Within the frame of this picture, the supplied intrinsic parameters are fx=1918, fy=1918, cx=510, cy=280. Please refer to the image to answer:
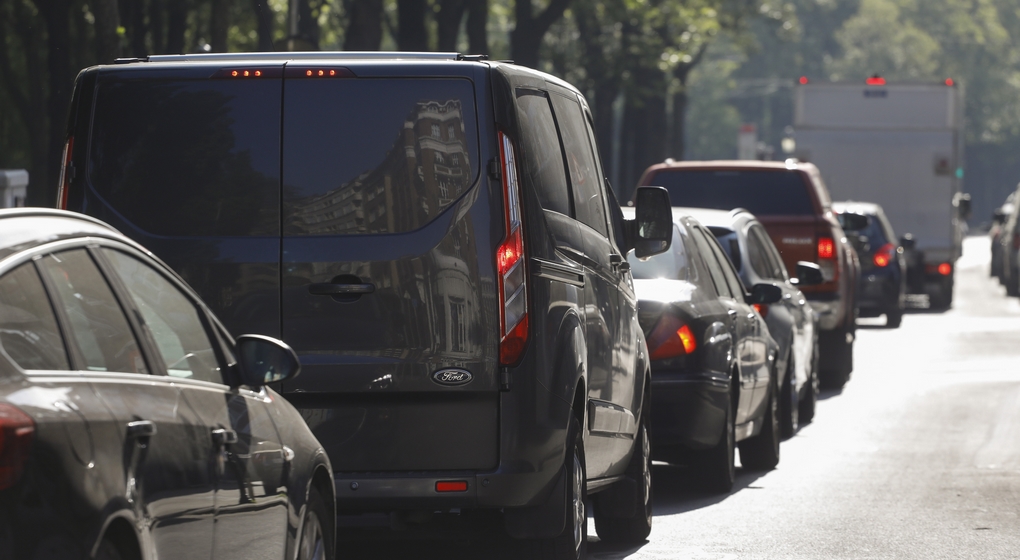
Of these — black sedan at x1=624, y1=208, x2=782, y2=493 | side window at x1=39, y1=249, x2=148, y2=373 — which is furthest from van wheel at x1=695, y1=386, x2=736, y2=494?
side window at x1=39, y1=249, x2=148, y2=373

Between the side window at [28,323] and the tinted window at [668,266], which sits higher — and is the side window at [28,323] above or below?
above

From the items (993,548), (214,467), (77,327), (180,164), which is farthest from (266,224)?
(993,548)

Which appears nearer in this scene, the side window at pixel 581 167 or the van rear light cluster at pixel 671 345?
the side window at pixel 581 167

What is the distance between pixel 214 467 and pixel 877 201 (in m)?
25.8

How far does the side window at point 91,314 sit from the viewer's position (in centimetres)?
414

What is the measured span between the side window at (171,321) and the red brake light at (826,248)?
12120 millimetres

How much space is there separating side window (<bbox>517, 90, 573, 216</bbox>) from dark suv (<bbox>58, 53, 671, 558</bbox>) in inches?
1.6

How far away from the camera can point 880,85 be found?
29.0 metres

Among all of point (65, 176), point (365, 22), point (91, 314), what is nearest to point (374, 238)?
point (65, 176)

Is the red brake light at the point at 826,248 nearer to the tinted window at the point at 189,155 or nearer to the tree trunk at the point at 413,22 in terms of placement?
the tree trunk at the point at 413,22

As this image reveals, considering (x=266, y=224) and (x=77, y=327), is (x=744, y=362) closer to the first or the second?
(x=266, y=224)

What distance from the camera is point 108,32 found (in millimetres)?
16344

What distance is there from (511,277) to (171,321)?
71.9 inches

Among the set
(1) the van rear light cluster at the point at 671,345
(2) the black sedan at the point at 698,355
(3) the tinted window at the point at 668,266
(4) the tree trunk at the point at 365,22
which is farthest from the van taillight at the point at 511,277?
(4) the tree trunk at the point at 365,22
